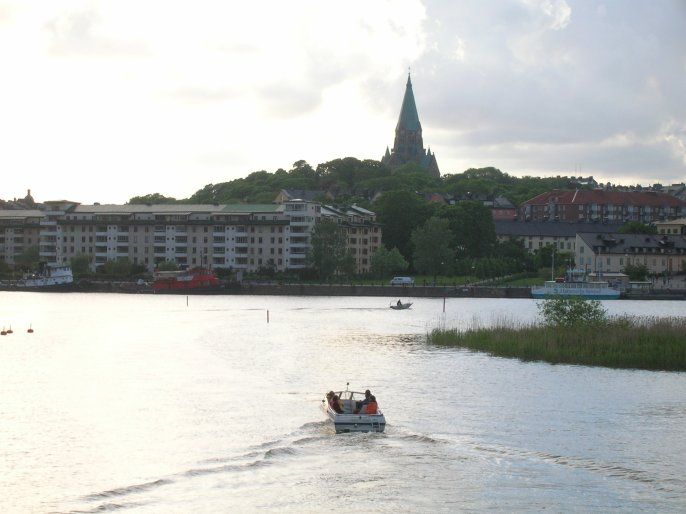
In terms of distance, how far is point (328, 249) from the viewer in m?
181

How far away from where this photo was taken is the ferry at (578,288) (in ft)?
537

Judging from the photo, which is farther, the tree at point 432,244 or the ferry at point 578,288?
the tree at point 432,244

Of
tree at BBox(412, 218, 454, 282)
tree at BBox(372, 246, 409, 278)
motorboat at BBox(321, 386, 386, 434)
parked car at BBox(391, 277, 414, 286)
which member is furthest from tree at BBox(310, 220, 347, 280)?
motorboat at BBox(321, 386, 386, 434)

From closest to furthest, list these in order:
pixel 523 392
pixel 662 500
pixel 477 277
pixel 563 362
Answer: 1. pixel 662 500
2. pixel 523 392
3. pixel 563 362
4. pixel 477 277

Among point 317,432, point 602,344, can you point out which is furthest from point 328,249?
point 317,432

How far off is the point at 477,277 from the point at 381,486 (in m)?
149

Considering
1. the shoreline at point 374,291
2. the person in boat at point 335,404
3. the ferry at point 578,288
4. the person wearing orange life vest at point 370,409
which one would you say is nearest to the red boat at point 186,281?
the shoreline at point 374,291

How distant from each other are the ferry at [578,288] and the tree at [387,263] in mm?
26080

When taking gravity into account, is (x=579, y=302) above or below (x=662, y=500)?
above

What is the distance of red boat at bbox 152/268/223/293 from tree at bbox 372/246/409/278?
27.2 metres

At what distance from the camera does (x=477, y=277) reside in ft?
611

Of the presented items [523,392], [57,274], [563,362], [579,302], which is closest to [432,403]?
[523,392]

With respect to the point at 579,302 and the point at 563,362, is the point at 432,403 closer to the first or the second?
the point at 563,362

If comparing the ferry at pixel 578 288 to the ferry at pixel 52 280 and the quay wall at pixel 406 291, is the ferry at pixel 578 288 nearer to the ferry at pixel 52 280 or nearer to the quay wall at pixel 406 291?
the quay wall at pixel 406 291
